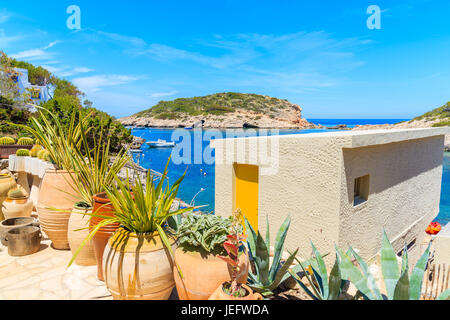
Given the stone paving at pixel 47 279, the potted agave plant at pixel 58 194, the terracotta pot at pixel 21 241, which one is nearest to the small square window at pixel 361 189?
the stone paving at pixel 47 279

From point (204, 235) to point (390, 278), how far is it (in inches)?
66.8

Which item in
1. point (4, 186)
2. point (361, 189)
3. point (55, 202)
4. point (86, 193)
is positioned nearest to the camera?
point (86, 193)

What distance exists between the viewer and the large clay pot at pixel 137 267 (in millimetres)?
2422

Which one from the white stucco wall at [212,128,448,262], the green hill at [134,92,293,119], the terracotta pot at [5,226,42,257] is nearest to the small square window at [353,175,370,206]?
the white stucco wall at [212,128,448,262]

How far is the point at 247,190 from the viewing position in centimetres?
700

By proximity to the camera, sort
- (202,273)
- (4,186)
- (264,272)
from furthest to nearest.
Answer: (4,186) < (264,272) < (202,273)

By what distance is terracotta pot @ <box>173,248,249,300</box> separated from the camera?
2.33m

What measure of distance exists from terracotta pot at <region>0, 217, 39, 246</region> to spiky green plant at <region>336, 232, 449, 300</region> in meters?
4.62

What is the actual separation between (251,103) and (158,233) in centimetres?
11493

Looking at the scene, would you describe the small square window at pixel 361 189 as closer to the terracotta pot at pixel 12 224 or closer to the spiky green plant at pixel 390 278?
the spiky green plant at pixel 390 278

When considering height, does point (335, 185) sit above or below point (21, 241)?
above

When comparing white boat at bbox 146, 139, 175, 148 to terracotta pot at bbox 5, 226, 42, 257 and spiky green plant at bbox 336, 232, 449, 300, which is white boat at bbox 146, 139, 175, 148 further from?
spiky green plant at bbox 336, 232, 449, 300

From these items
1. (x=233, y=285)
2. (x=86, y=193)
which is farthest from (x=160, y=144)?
(x=233, y=285)

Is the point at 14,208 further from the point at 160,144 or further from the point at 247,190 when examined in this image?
the point at 160,144
